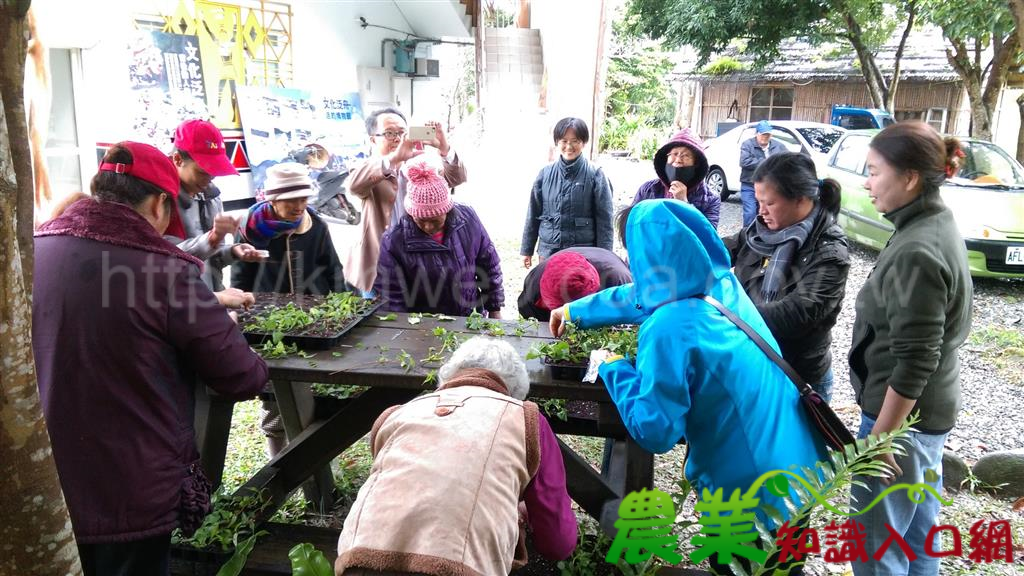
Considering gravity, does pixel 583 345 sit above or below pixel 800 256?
below

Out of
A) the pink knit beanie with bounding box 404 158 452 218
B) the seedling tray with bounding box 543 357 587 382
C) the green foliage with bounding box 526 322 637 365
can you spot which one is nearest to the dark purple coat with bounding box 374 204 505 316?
the pink knit beanie with bounding box 404 158 452 218

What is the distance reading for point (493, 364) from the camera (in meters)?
2.01

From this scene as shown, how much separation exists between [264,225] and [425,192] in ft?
2.68

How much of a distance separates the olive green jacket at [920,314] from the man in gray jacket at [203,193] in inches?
92.6

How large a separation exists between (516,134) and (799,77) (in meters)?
8.59

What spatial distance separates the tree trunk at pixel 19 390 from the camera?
1138 mm

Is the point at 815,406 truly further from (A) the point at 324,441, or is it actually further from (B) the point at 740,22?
(B) the point at 740,22

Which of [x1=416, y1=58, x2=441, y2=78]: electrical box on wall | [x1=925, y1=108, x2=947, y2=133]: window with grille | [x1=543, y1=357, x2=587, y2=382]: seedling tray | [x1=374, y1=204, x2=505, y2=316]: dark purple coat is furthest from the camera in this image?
[x1=925, y1=108, x2=947, y2=133]: window with grille

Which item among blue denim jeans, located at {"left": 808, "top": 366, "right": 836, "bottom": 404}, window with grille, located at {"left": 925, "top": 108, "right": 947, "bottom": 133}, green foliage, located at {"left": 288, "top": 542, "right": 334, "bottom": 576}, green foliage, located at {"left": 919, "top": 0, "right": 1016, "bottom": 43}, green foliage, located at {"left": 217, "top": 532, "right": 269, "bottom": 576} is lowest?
green foliage, located at {"left": 217, "top": 532, "right": 269, "bottom": 576}

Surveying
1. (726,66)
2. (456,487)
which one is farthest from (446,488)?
(726,66)

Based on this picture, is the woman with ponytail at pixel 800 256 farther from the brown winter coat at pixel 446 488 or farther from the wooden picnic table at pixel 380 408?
the brown winter coat at pixel 446 488

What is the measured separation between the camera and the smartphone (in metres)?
4.18

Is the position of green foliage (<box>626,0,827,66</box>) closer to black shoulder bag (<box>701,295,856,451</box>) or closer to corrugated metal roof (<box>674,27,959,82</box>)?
corrugated metal roof (<box>674,27,959,82</box>)

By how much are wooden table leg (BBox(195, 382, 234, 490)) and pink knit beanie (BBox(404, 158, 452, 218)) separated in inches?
46.7
